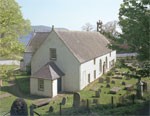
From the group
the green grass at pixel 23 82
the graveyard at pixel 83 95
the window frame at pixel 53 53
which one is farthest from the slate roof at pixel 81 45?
the green grass at pixel 23 82

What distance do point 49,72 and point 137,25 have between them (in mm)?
16372

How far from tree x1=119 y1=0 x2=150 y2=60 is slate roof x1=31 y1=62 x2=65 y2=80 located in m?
14.1

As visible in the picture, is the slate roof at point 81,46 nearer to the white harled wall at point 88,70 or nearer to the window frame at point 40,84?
the white harled wall at point 88,70

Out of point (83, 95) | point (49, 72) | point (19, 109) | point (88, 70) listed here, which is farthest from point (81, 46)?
point (19, 109)

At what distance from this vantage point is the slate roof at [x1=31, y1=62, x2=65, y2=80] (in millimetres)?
28562

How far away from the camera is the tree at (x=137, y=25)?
14078mm

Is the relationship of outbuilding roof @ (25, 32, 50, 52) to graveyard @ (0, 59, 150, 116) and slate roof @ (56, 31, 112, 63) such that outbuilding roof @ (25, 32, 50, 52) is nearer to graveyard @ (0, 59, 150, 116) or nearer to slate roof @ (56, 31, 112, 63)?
graveyard @ (0, 59, 150, 116)

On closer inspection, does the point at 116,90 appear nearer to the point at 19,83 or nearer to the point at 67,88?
the point at 67,88

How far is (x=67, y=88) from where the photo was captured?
101 ft

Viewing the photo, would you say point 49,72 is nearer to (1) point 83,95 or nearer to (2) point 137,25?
(1) point 83,95

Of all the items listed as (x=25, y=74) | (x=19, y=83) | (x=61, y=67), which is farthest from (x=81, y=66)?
(x=25, y=74)

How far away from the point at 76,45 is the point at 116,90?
8.49 metres

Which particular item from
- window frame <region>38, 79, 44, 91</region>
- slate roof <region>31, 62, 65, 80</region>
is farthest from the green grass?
slate roof <region>31, 62, 65, 80</region>

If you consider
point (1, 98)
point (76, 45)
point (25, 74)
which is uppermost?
point (76, 45)
